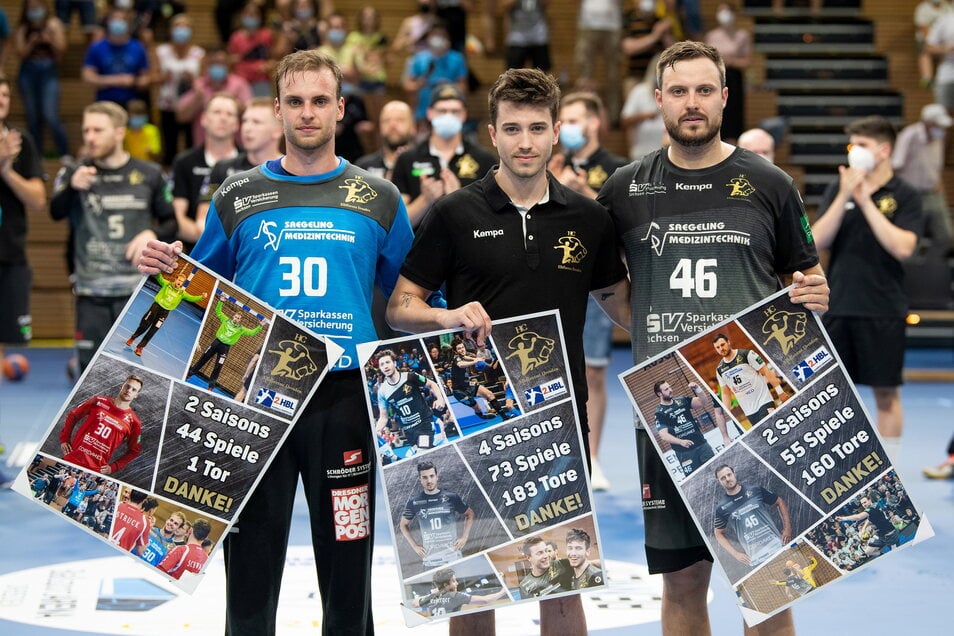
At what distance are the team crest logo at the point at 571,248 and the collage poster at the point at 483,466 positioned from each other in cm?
24

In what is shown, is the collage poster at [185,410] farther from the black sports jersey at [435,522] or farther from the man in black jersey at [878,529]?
the man in black jersey at [878,529]

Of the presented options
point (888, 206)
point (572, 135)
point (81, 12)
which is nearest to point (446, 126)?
point (572, 135)

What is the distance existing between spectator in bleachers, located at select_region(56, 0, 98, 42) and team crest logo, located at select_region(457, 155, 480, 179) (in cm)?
993

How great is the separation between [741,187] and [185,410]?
2008 mm

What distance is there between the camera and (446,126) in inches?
328

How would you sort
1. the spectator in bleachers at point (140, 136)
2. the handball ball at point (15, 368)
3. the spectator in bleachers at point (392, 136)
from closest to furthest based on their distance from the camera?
the spectator in bleachers at point (392, 136), the handball ball at point (15, 368), the spectator in bleachers at point (140, 136)

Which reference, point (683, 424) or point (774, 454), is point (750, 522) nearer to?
point (774, 454)

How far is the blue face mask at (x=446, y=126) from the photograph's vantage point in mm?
8328

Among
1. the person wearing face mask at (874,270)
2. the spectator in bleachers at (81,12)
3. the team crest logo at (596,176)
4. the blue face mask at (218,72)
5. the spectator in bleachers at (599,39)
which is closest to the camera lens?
the person wearing face mask at (874,270)

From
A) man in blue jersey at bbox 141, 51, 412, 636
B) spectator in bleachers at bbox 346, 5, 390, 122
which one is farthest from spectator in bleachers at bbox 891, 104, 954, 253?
man in blue jersey at bbox 141, 51, 412, 636

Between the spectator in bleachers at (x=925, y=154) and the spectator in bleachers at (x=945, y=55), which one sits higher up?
the spectator in bleachers at (x=945, y=55)

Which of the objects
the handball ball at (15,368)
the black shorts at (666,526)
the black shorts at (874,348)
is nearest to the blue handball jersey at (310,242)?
the black shorts at (666,526)

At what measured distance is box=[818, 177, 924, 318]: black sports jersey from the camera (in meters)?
8.09

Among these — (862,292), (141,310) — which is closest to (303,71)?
(141,310)
